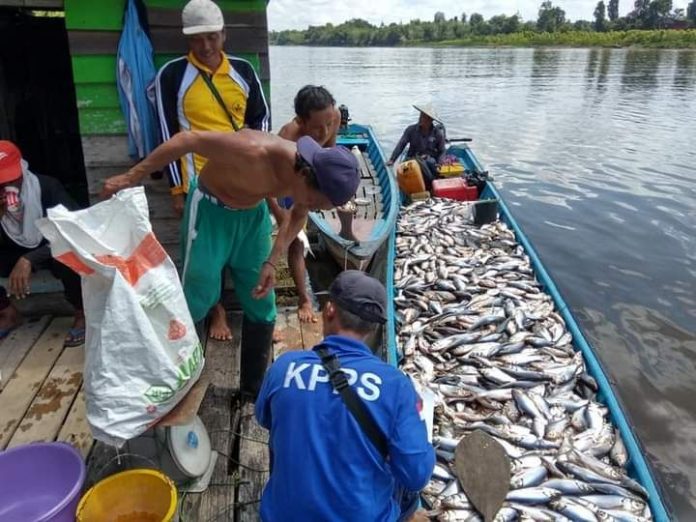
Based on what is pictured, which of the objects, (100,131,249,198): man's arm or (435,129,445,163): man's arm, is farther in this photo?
(435,129,445,163): man's arm

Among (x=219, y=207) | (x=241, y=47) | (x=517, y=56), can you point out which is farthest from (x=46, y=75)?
(x=517, y=56)

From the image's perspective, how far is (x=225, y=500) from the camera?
10.0ft

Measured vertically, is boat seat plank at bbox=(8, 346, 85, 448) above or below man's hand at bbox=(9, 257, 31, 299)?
below

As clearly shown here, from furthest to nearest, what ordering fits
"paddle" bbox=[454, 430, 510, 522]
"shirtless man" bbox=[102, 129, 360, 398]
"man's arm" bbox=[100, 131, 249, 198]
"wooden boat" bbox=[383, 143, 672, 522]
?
"wooden boat" bbox=[383, 143, 672, 522]
"paddle" bbox=[454, 430, 510, 522]
"man's arm" bbox=[100, 131, 249, 198]
"shirtless man" bbox=[102, 129, 360, 398]

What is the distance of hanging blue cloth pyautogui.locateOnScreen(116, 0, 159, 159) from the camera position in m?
4.07

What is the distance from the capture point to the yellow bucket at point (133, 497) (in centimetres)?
256

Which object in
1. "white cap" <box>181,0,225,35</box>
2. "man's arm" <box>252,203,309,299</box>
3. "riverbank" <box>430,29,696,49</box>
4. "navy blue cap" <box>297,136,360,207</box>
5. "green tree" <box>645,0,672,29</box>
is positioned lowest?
"man's arm" <box>252,203,309,299</box>

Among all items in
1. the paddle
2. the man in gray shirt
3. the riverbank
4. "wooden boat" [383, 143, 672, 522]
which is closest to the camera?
the paddle

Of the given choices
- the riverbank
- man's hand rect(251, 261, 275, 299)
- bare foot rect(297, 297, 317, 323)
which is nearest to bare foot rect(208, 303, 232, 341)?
bare foot rect(297, 297, 317, 323)

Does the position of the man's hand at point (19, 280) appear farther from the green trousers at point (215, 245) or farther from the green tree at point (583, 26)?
the green tree at point (583, 26)

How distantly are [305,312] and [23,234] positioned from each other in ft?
7.52

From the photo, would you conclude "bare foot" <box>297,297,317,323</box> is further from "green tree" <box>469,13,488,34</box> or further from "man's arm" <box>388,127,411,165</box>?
"green tree" <box>469,13,488,34</box>

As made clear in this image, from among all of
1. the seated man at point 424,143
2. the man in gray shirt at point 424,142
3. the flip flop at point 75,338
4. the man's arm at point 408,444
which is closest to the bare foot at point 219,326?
the flip flop at point 75,338

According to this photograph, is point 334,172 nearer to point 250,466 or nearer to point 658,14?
point 250,466
